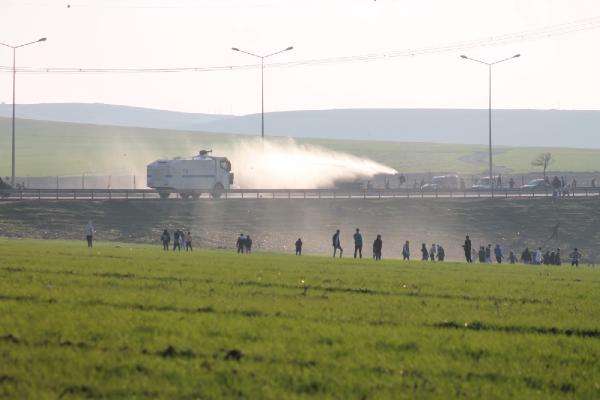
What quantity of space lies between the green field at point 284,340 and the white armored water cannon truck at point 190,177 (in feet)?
216

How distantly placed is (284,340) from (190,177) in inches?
3029

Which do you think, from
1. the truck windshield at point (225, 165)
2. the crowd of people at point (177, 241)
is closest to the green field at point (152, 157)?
the truck windshield at point (225, 165)

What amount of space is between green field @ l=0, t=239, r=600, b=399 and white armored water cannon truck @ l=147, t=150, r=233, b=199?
65.9m

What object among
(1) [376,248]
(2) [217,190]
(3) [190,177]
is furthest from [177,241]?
(2) [217,190]

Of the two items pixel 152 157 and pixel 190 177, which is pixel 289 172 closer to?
pixel 190 177

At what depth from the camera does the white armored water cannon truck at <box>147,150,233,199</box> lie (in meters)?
92.3

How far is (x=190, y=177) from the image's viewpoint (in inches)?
3639

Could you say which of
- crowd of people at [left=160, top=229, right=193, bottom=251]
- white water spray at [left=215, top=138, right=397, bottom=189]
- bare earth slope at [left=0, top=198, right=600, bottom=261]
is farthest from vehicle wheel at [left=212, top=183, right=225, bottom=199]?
crowd of people at [left=160, top=229, right=193, bottom=251]

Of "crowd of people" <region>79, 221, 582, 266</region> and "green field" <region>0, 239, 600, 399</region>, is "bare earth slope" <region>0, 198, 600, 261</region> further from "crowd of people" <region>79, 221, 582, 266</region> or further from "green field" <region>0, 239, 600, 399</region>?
"green field" <region>0, 239, 600, 399</region>

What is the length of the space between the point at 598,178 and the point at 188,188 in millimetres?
56997

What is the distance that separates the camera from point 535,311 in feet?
70.9

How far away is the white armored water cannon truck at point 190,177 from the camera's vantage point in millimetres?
92275

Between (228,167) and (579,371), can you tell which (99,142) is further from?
(579,371)

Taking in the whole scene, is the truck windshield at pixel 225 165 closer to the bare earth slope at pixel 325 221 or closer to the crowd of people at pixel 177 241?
the bare earth slope at pixel 325 221
